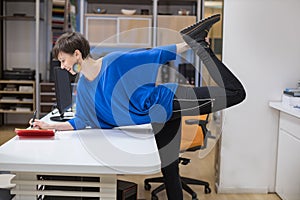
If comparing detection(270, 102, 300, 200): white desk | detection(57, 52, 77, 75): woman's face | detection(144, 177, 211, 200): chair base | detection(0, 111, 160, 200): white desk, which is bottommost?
detection(144, 177, 211, 200): chair base

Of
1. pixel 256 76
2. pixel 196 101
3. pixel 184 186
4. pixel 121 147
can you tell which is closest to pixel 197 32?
pixel 196 101

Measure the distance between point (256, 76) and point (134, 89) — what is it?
1.52 m

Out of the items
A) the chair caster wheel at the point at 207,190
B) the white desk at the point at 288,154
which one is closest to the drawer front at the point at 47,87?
the chair caster wheel at the point at 207,190

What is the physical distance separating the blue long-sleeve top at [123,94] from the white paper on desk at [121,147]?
81mm

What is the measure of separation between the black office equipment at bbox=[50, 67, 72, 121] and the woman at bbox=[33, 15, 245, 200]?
44 centimetres

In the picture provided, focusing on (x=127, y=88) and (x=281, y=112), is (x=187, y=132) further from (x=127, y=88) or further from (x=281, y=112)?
(x=127, y=88)

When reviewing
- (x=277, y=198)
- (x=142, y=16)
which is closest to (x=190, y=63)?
(x=142, y=16)

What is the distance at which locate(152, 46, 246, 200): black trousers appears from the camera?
94.6 inches

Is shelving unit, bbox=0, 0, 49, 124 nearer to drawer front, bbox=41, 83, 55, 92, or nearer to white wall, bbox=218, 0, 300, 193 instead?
drawer front, bbox=41, 83, 55, 92

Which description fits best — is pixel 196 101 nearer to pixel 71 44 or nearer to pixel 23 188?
pixel 71 44

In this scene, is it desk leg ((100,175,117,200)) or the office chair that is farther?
the office chair

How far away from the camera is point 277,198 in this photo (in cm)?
333

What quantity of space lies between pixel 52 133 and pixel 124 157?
0.55 meters

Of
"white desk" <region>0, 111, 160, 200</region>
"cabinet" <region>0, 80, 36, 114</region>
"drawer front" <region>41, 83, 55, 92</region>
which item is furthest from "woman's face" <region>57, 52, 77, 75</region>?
"cabinet" <region>0, 80, 36, 114</region>
